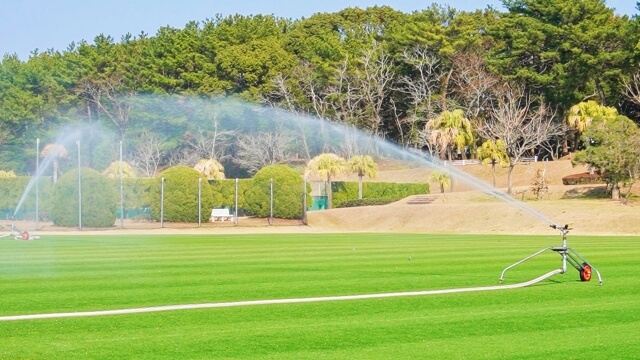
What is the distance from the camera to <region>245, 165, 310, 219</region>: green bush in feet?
225

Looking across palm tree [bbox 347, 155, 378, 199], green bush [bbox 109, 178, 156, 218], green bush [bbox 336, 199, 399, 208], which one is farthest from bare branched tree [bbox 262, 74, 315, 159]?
green bush [bbox 109, 178, 156, 218]

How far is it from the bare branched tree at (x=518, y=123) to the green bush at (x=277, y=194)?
25928 millimetres

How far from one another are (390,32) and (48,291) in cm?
9760

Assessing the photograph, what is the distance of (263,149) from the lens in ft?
367

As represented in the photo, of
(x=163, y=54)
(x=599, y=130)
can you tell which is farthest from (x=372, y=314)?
(x=163, y=54)

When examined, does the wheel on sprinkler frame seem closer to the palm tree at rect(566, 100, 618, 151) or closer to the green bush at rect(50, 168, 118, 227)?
the green bush at rect(50, 168, 118, 227)

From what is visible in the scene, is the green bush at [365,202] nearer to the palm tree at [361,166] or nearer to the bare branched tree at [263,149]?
the palm tree at [361,166]

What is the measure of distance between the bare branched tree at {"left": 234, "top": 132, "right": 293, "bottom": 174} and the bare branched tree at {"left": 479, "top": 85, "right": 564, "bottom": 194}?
22577 mm

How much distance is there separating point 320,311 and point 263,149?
3802 inches

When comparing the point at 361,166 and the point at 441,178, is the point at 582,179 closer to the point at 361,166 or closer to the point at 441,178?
the point at 441,178

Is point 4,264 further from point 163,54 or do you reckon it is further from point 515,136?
point 163,54

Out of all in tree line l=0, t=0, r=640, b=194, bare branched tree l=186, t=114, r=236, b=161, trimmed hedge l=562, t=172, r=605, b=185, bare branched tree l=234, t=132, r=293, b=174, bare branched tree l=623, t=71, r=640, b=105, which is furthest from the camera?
bare branched tree l=186, t=114, r=236, b=161

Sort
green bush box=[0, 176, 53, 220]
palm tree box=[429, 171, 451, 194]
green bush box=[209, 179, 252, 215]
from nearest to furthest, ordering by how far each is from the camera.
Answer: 1. green bush box=[0, 176, 53, 220]
2. green bush box=[209, 179, 252, 215]
3. palm tree box=[429, 171, 451, 194]

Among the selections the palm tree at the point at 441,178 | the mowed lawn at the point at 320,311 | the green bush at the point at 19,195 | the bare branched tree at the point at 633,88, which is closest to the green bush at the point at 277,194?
the green bush at the point at 19,195
